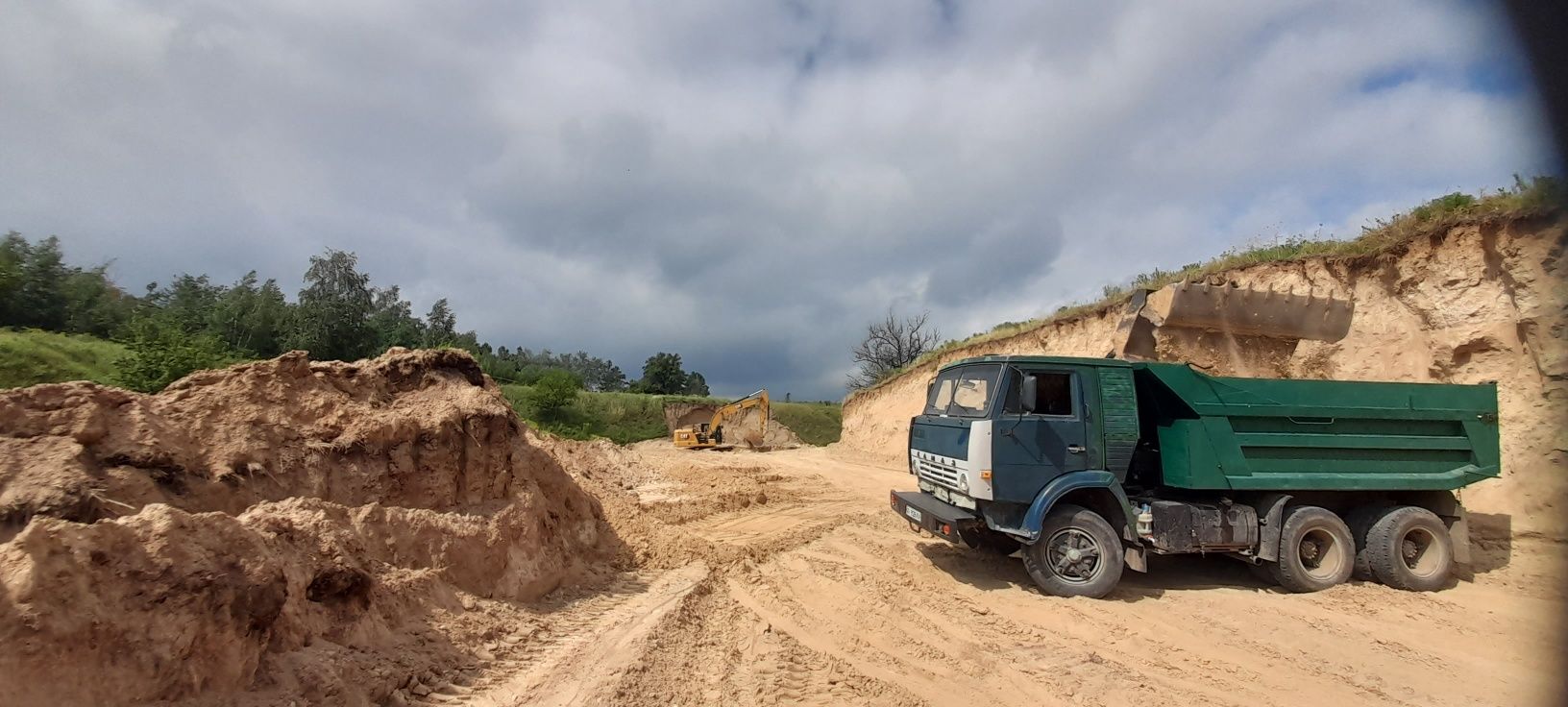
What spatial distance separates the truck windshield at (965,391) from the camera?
22.1 feet

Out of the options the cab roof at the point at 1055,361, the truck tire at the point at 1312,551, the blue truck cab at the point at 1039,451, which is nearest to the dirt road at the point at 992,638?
the truck tire at the point at 1312,551

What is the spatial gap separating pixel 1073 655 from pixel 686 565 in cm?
381

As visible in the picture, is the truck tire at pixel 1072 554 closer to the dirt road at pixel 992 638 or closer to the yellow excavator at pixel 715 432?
the dirt road at pixel 992 638

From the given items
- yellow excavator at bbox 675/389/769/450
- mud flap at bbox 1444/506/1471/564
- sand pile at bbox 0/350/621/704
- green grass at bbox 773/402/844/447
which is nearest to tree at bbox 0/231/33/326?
sand pile at bbox 0/350/621/704

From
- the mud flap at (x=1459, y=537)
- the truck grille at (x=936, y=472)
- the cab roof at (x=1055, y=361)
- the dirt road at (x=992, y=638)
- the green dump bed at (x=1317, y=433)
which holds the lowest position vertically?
the dirt road at (x=992, y=638)

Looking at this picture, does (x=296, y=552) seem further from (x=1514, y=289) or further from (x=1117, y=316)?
(x=1117, y=316)

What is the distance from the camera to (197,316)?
19078 mm

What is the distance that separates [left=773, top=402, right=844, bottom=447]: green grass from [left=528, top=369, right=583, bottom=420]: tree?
15.6 metres

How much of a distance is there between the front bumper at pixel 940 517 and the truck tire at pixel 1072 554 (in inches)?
24.8

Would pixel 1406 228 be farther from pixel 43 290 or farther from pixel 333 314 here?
pixel 333 314

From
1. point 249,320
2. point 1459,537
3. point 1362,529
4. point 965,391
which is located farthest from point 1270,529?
point 249,320

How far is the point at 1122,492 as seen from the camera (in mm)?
6480

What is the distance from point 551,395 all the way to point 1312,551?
39.7 metres

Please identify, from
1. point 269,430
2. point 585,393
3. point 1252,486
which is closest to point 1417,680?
point 1252,486
